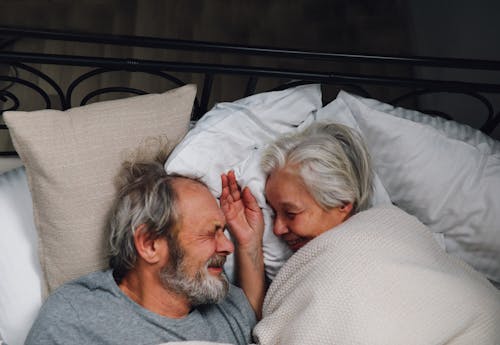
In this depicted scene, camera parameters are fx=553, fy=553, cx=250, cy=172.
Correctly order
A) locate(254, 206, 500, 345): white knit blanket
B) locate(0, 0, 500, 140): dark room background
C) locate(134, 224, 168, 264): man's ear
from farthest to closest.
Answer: locate(0, 0, 500, 140): dark room background, locate(134, 224, 168, 264): man's ear, locate(254, 206, 500, 345): white knit blanket

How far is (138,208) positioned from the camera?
1.28m

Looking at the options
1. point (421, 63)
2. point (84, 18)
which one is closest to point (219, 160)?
point (421, 63)

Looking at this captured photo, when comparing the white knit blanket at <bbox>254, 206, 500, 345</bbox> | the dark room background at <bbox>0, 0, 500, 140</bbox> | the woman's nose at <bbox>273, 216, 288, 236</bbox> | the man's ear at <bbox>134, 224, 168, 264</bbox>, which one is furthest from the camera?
the dark room background at <bbox>0, 0, 500, 140</bbox>

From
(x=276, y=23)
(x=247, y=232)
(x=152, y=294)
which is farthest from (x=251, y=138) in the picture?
(x=276, y=23)

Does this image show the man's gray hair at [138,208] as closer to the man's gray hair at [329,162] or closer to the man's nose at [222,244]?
the man's nose at [222,244]

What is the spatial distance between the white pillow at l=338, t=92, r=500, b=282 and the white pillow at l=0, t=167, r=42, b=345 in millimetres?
879

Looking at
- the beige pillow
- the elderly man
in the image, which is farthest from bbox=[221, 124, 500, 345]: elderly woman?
the beige pillow

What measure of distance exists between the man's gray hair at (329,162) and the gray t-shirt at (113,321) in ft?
1.17

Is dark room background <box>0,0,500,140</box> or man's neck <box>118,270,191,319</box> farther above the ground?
dark room background <box>0,0,500,140</box>

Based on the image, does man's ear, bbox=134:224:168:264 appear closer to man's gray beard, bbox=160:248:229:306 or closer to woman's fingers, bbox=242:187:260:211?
man's gray beard, bbox=160:248:229:306

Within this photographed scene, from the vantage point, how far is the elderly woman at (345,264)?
3.85ft

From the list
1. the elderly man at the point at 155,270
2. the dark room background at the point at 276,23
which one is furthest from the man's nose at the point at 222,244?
the dark room background at the point at 276,23

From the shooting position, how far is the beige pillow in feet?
4.03

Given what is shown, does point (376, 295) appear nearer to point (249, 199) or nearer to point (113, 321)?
point (249, 199)
